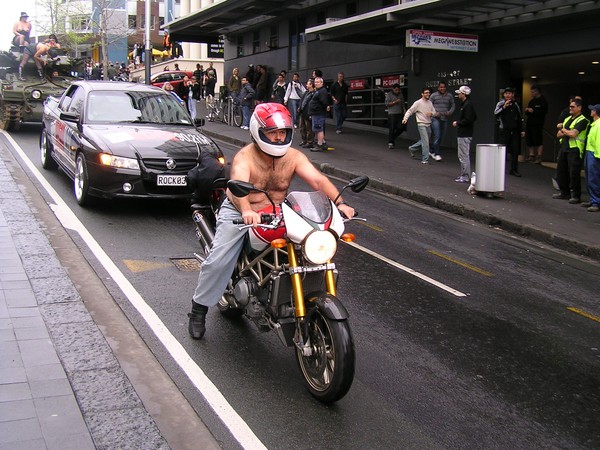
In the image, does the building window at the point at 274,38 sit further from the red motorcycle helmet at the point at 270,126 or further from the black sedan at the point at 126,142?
the red motorcycle helmet at the point at 270,126

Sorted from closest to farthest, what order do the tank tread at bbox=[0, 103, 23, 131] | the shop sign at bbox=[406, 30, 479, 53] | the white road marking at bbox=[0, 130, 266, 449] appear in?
the white road marking at bbox=[0, 130, 266, 449] → the shop sign at bbox=[406, 30, 479, 53] → the tank tread at bbox=[0, 103, 23, 131]

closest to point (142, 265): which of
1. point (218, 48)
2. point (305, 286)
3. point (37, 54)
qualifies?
point (305, 286)

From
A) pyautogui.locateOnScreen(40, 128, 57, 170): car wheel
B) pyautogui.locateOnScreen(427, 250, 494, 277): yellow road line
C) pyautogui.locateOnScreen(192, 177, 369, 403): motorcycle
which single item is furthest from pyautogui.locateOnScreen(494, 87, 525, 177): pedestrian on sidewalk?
pyautogui.locateOnScreen(192, 177, 369, 403): motorcycle

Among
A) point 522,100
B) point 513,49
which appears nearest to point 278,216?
point 513,49

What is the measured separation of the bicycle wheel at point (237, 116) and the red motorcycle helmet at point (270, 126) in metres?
19.6

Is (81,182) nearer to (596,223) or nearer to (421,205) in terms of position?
(421,205)

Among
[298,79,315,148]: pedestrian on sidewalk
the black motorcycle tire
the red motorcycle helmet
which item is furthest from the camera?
[298,79,315,148]: pedestrian on sidewalk

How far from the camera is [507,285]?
7.77 metres

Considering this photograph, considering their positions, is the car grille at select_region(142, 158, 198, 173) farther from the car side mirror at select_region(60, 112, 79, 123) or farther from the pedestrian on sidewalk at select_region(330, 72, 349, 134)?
the pedestrian on sidewalk at select_region(330, 72, 349, 134)

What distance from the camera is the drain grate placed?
7407 millimetres

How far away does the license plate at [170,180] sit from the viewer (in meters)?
9.38

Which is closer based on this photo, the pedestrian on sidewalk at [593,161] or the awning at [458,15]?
the pedestrian on sidewalk at [593,161]

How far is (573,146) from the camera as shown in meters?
12.4

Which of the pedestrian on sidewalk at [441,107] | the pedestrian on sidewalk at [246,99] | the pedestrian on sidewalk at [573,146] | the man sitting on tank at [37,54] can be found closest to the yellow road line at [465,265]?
the pedestrian on sidewalk at [573,146]
